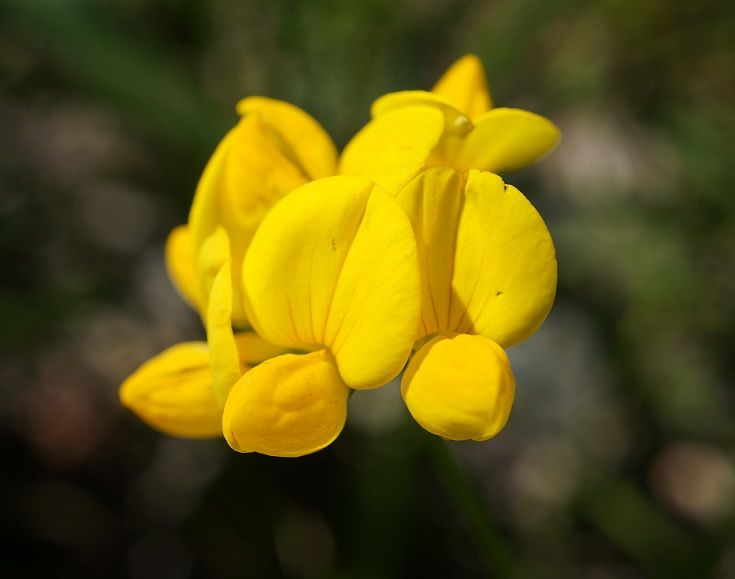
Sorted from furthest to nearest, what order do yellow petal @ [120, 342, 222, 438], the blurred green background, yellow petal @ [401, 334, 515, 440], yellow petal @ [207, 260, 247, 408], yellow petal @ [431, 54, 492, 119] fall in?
1. the blurred green background
2. yellow petal @ [431, 54, 492, 119]
3. yellow petal @ [120, 342, 222, 438]
4. yellow petal @ [207, 260, 247, 408]
5. yellow petal @ [401, 334, 515, 440]

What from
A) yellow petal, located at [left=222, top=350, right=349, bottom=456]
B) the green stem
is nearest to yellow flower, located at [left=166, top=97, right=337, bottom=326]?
yellow petal, located at [left=222, top=350, right=349, bottom=456]

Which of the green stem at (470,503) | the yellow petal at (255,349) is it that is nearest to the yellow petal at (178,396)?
the yellow petal at (255,349)

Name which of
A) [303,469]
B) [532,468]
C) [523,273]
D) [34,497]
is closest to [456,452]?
→ [532,468]

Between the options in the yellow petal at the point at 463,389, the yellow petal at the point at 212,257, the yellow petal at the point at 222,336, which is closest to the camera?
the yellow petal at the point at 463,389

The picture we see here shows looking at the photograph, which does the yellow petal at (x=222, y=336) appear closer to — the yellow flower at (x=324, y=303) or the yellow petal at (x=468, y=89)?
the yellow flower at (x=324, y=303)

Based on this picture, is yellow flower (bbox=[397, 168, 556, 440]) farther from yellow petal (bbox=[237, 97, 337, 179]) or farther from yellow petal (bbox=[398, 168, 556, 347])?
yellow petal (bbox=[237, 97, 337, 179])

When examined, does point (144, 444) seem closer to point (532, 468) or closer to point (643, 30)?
point (532, 468)
